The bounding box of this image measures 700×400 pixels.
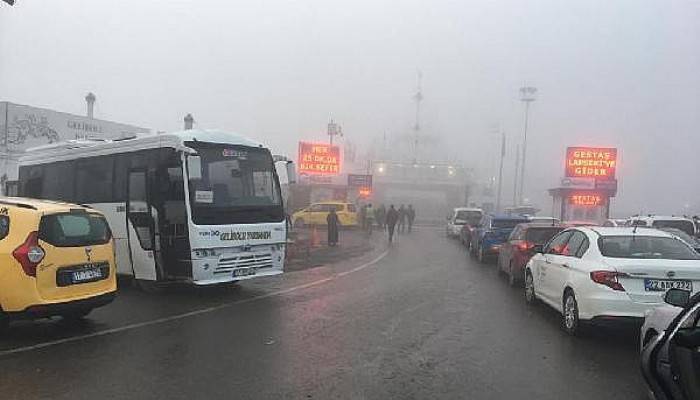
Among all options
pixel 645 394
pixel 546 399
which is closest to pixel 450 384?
pixel 546 399

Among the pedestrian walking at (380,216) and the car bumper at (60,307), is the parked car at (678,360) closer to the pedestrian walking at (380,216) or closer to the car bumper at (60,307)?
the car bumper at (60,307)

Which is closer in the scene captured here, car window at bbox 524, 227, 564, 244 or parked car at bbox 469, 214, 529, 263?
car window at bbox 524, 227, 564, 244

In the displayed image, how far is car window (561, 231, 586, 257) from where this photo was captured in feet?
28.9

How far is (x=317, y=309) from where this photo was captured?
991 centimetres

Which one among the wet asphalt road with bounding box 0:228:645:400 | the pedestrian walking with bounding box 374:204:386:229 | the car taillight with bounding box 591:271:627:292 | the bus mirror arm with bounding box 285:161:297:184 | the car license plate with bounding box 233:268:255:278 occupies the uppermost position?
the bus mirror arm with bounding box 285:161:297:184

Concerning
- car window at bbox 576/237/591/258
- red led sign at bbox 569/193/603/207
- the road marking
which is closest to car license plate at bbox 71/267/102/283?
the road marking

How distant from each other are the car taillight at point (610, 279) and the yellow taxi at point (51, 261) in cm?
616

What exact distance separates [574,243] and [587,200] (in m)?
30.0

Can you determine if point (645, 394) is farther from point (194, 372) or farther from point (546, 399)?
point (194, 372)

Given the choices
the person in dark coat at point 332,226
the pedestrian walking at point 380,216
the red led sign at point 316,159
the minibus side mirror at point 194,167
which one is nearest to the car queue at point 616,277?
the minibus side mirror at point 194,167

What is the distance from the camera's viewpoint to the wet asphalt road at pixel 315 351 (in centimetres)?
569

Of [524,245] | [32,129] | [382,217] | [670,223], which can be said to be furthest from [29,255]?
[382,217]

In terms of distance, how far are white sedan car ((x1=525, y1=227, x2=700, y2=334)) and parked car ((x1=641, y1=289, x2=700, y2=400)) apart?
3.48 metres

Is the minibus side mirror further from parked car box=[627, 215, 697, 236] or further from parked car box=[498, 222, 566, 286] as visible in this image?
parked car box=[627, 215, 697, 236]
